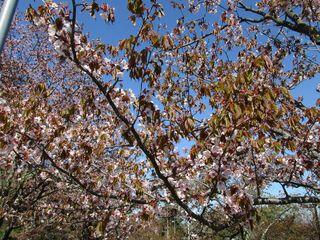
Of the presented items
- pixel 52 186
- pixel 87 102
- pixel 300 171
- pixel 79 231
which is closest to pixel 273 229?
pixel 79 231

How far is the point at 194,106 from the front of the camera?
666cm

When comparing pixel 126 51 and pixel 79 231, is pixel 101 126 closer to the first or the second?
pixel 126 51

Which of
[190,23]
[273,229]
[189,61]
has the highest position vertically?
[273,229]

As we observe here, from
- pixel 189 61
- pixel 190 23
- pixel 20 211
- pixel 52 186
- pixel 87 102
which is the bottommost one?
pixel 87 102

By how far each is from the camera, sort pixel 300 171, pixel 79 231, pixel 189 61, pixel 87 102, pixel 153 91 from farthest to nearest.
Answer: pixel 79 231 → pixel 189 61 → pixel 300 171 → pixel 87 102 → pixel 153 91

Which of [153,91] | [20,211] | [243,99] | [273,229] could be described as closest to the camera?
[243,99]

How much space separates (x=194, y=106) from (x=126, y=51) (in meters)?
3.21

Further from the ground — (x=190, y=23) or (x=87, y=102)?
(x=190, y=23)

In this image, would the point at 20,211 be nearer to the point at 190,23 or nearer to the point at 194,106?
the point at 194,106

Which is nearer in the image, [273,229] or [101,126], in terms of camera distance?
[101,126]

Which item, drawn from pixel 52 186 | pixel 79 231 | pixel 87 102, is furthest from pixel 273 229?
pixel 87 102

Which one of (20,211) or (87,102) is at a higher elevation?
(20,211)

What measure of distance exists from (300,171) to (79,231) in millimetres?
Answer: 6785

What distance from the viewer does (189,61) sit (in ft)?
20.6
